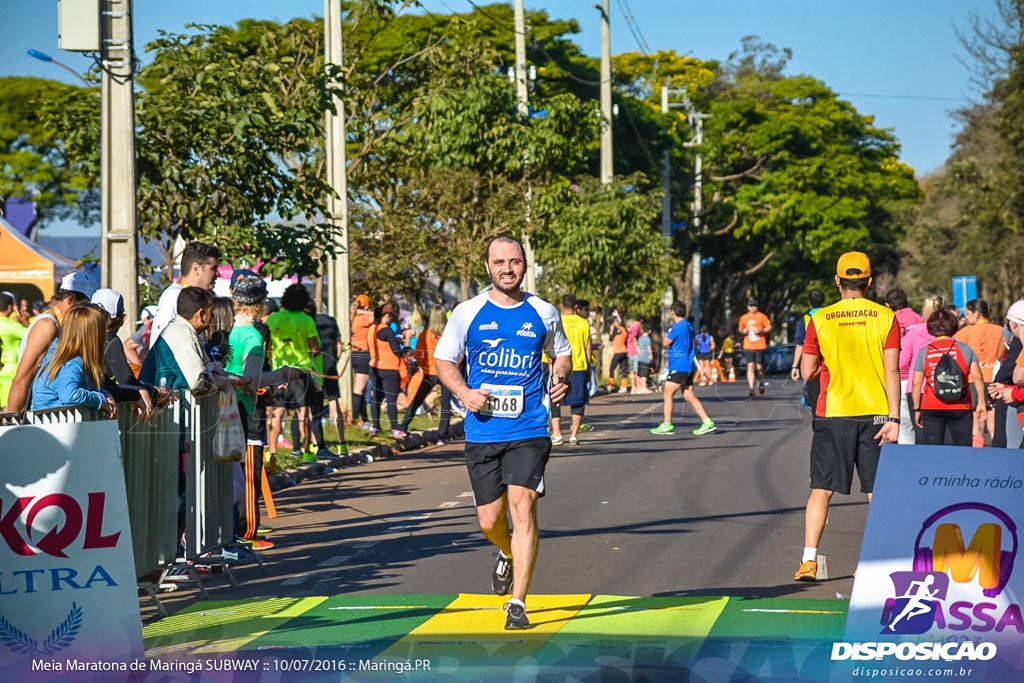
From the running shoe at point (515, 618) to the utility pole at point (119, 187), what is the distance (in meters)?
6.69

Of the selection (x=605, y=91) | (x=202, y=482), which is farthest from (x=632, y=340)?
(x=202, y=482)

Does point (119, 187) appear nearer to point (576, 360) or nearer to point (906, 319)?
point (906, 319)

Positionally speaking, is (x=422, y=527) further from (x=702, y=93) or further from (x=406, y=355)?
(x=702, y=93)

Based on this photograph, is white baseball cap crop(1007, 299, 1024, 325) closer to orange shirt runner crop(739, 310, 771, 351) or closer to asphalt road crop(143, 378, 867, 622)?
asphalt road crop(143, 378, 867, 622)

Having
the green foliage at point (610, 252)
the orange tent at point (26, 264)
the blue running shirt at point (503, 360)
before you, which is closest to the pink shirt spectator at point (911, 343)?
the blue running shirt at point (503, 360)

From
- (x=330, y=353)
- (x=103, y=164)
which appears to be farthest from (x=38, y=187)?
(x=103, y=164)

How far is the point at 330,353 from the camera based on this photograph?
59.0ft

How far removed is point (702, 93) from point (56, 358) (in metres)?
55.4

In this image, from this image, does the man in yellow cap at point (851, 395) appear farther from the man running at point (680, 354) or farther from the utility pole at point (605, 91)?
the utility pole at point (605, 91)

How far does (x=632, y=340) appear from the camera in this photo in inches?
1540

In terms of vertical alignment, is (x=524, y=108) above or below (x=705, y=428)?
above

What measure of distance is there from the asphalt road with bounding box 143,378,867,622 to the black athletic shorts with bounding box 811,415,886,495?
25.3 inches

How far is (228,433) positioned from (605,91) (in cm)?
3194

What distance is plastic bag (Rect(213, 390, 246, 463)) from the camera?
31.8 feet
